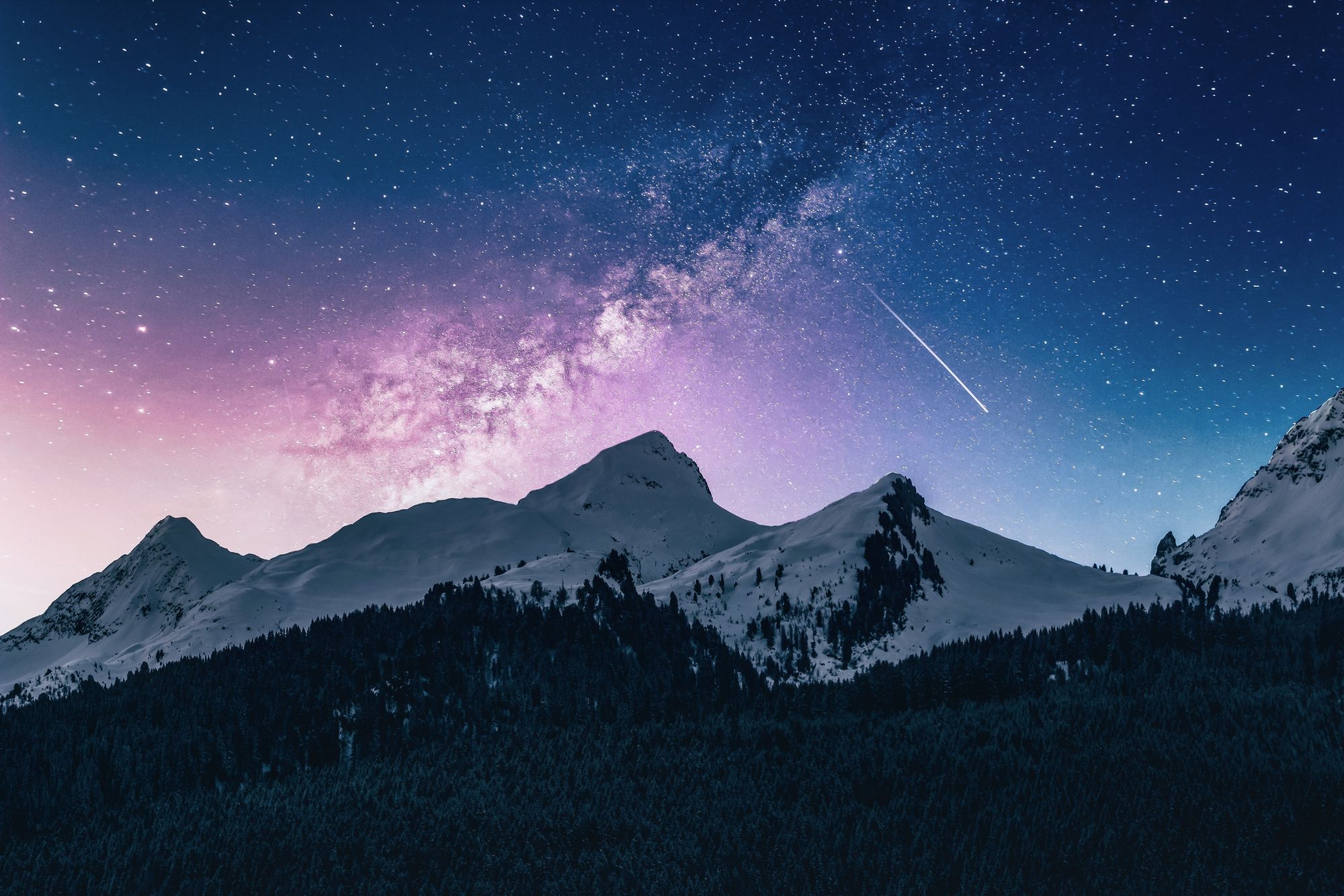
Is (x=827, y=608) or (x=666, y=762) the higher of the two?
(x=827, y=608)

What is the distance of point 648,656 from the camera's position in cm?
14038

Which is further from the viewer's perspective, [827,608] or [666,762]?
[827,608]

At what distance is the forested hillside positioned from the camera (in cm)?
4341

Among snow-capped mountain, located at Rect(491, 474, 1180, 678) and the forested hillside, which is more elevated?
snow-capped mountain, located at Rect(491, 474, 1180, 678)

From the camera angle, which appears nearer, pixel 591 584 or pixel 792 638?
pixel 591 584

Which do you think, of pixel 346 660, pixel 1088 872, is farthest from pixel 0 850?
pixel 1088 872

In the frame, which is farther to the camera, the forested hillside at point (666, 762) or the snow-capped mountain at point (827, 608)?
the snow-capped mountain at point (827, 608)

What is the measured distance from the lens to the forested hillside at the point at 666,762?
142ft

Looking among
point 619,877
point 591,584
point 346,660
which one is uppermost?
point 591,584

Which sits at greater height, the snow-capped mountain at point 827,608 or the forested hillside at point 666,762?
the snow-capped mountain at point 827,608

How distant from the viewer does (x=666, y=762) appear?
80312 mm

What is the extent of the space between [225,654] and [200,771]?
187 feet

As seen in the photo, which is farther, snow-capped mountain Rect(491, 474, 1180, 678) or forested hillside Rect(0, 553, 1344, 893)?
snow-capped mountain Rect(491, 474, 1180, 678)

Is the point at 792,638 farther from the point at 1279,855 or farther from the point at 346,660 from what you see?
the point at 1279,855
